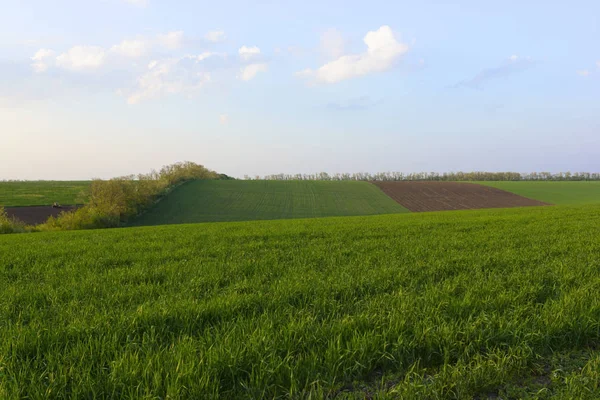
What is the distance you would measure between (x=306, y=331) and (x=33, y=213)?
65.3m

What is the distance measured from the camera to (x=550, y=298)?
4.69 meters

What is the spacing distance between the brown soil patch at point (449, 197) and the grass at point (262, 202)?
3796 mm

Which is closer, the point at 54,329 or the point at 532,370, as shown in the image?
the point at 532,370

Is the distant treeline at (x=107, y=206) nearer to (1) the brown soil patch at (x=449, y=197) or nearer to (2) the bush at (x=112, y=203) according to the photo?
(2) the bush at (x=112, y=203)

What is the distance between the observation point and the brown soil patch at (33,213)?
49034 mm

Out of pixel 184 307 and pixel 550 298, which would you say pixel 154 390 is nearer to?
pixel 184 307

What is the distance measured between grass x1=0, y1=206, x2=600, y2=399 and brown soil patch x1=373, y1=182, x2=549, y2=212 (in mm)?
57529

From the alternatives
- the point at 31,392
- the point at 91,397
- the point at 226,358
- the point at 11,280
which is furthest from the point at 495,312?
the point at 11,280

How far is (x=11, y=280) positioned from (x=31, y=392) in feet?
17.0

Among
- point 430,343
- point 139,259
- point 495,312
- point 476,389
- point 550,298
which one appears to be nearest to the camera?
point 476,389

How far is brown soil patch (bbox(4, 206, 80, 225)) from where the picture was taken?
49034 millimetres

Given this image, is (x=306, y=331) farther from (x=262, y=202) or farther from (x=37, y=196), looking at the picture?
(x=37, y=196)

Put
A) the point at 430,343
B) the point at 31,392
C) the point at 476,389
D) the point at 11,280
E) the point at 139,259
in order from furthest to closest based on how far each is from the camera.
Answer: the point at 139,259, the point at 11,280, the point at 430,343, the point at 476,389, the point at 31,392

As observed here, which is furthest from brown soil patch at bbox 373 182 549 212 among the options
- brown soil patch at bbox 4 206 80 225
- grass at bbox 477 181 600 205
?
brown soil patch at bbox 4 206 80 225
